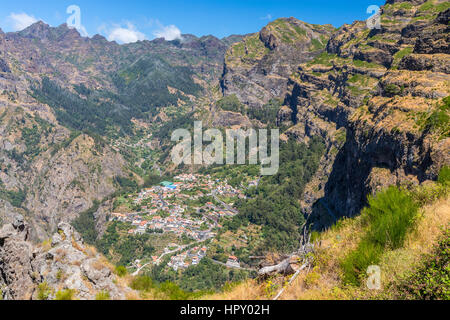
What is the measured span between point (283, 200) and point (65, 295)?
85115 mm

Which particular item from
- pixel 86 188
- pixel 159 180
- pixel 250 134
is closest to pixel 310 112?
pixel 250 134

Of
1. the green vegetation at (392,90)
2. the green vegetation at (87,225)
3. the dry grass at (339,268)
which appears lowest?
the green vegetation at (87,225)

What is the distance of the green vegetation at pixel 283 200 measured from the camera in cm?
7238

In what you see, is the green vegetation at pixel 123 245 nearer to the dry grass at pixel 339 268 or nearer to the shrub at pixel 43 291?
the shrub at pixel 43 291

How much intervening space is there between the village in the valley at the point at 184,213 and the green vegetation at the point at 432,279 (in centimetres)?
5503

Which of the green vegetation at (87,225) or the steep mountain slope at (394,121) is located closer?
the steep mountain slope at (394,121)

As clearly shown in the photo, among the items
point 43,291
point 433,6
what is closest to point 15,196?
point 43,291

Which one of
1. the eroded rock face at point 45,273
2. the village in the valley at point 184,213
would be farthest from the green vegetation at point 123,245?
the eroded rock face at point 45,273

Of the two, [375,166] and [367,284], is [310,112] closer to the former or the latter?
[375,166]

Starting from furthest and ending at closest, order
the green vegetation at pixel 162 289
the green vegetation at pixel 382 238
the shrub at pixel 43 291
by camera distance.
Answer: the green vegetation at pixel 162 289, the shrub at pixel 43 291, the green vegetation at pixel 382 238

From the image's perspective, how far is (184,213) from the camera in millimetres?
86312

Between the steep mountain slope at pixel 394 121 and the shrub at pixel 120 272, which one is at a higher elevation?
the steep mountain slope at pixel 394 121

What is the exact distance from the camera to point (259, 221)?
8144 centimetres
